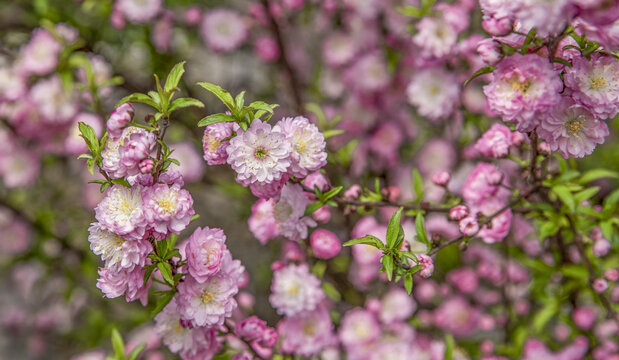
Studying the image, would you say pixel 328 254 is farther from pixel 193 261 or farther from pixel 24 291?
pixel 24 291

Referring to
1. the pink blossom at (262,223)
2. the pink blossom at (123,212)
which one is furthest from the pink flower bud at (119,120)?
the pink blossom at (262,223)

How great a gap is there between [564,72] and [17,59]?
1853mm

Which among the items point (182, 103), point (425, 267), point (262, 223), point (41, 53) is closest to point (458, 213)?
point (425, 267)

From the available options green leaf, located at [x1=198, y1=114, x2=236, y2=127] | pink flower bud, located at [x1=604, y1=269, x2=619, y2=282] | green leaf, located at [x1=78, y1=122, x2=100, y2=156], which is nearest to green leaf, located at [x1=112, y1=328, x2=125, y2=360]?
green leaf, located at [x1=78, y1=122, x2=100, y2=156]

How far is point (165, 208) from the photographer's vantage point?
2.78 ft

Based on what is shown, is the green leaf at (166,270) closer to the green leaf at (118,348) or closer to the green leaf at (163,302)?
the green leaf at (163,302)

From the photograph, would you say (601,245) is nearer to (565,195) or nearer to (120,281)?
(565,195)

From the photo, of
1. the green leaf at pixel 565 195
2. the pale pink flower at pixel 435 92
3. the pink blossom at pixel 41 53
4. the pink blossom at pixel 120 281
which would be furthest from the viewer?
the pink blossom at pixel 41 53

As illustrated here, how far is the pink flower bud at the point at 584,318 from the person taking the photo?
4.68 ft

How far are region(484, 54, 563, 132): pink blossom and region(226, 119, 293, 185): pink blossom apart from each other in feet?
1.24

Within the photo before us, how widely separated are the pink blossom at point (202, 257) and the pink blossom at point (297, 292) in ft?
1.18

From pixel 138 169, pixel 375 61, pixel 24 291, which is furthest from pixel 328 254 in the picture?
pixel 24 291

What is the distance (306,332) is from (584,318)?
2.68ft

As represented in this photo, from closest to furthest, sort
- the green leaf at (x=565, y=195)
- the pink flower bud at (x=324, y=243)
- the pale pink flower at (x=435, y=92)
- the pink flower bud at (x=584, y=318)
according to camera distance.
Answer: the green leaf at (x=565, y=195) < the pink flower bud at (x=324, y=243) < the pink flower bud at (x=584, y=318) < the pale pink flower at (x=435, y=92)
